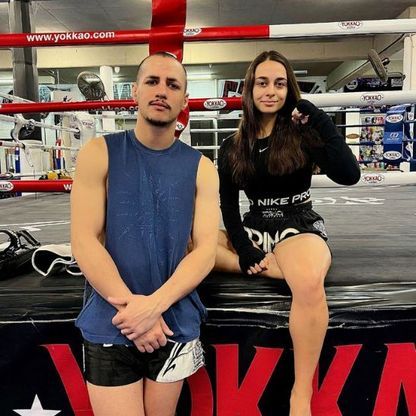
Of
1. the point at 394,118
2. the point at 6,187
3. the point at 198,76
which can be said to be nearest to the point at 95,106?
the point at 6,187

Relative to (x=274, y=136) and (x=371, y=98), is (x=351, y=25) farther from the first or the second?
(x=274, y=136)

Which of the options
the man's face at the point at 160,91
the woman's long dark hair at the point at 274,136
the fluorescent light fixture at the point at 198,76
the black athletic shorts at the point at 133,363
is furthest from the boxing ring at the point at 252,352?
the fluorescent light fixture at the point at 198,76

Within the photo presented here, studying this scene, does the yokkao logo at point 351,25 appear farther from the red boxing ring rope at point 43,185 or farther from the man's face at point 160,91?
the red boxing ring rope at point 43,185

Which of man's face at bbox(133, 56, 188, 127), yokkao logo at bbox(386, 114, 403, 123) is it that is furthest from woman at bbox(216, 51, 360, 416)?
yokkao logo at bbox(386, 114, 403, 123)

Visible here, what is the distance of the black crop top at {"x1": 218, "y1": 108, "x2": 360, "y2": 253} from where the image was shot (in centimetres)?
121

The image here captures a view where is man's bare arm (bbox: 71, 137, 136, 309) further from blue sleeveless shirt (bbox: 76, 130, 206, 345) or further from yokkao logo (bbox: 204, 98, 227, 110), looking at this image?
yokkao logo (bbox: 204, 98, 227, 110)

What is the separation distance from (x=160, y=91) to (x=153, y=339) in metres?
0.55

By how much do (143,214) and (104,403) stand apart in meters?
0.42

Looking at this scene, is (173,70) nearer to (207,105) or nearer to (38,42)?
(207,105)

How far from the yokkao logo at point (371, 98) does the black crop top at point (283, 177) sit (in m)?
0.32

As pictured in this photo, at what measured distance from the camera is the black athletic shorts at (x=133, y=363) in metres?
0.96

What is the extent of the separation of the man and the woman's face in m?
0.31

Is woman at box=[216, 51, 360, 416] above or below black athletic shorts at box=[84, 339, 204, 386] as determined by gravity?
above

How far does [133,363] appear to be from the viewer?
0.97m
